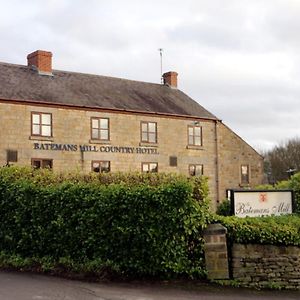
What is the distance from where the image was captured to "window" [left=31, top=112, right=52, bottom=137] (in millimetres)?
32531

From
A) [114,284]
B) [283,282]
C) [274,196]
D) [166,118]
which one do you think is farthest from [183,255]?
[166,118]

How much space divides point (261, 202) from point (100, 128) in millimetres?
22469

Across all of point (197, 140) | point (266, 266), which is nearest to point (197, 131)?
point (197, 140)

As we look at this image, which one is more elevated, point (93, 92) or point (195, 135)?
point (93, 92)

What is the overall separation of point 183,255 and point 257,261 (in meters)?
1.72

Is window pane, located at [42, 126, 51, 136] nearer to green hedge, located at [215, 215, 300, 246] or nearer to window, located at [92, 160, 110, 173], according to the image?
window, located at [92, 160, 110, 173]

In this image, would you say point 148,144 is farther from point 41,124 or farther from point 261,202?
point 261,202

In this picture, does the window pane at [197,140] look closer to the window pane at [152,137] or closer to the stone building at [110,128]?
the stone building at [110,128]

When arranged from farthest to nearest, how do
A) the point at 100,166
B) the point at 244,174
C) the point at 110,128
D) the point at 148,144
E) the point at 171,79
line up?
the point at 171,79 → the point at 244,174 → the point at 148,144 → the point at 110,128 → the point at 100,166

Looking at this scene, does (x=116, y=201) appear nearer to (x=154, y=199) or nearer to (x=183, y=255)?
(x=154, y=199)

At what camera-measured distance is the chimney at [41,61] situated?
35688 mm

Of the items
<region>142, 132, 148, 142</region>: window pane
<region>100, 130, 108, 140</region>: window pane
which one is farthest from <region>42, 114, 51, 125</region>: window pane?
<region>142, 132, 148, 142</region>: window pane

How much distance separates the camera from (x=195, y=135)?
3953 cm

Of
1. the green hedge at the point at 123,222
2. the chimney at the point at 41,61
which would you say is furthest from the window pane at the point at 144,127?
the green hedge at the point at 123,222
